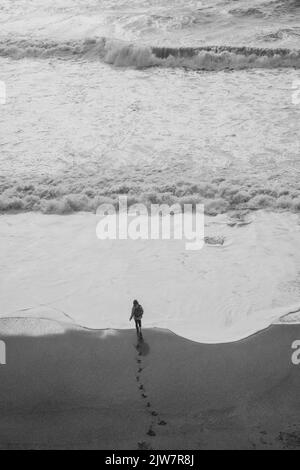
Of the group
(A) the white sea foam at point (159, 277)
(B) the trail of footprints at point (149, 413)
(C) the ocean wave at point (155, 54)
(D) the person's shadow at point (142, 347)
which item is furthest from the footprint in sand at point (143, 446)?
(C) the ocean wave at point (155, 54)

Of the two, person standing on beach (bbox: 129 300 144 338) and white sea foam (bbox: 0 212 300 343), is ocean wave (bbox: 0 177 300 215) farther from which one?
person standing on beach (bbox: 129 300 144 338)

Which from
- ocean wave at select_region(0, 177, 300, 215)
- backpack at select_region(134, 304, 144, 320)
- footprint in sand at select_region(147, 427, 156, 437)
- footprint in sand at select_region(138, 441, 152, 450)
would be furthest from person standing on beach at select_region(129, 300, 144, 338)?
ocean wave at select_region(0, 177, 300, 215)

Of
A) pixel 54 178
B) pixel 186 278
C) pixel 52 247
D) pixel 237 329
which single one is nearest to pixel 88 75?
pixel 54 178

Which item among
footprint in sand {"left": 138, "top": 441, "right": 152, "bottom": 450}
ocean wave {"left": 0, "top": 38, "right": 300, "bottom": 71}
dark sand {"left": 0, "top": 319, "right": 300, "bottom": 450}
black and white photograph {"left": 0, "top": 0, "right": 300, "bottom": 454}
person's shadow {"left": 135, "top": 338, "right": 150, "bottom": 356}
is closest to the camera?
footprint in sand {"left": 138, "top": 441, "right": 152, "bottom": 450}

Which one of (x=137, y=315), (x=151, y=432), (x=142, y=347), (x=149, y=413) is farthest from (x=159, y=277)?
(x=151, y=432)

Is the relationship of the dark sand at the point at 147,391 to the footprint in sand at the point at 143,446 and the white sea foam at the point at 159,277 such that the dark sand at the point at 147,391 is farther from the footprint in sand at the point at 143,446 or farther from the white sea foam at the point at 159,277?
the white sea foam at the point at 159,277

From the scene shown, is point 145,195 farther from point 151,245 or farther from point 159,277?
point 159,277
